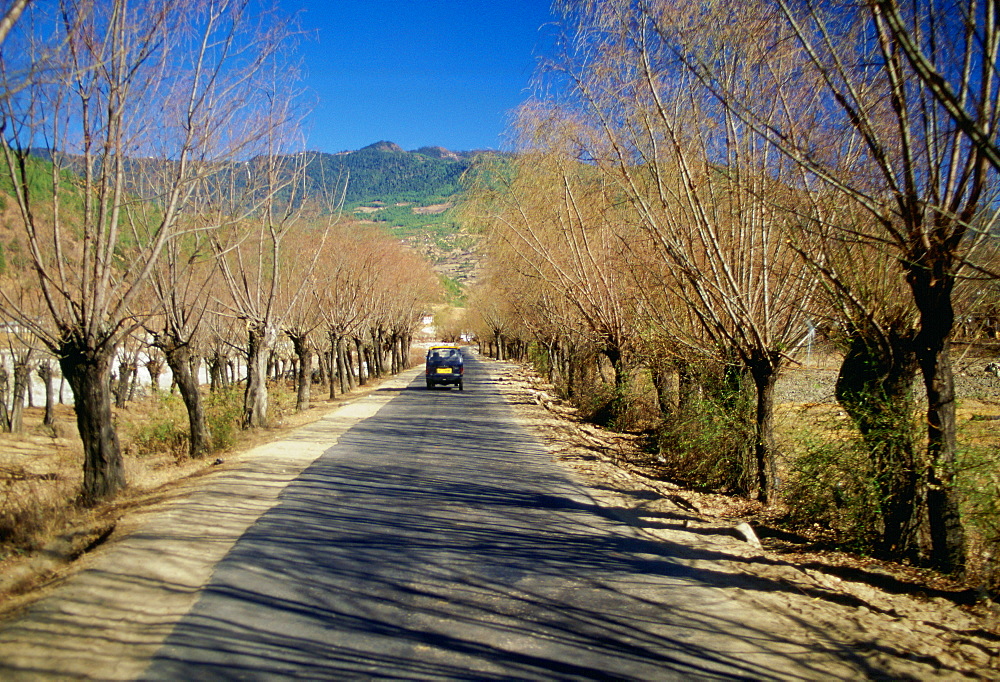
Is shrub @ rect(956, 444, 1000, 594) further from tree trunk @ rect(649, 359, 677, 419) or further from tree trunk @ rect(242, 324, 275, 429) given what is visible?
tree trunk @ rect(242, 324, 275, 429)


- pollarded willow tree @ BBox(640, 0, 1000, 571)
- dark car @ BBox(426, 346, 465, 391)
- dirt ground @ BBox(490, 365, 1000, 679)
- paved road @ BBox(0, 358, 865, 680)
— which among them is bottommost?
dirt ground @ BBox(490, 365, 1000, 679)

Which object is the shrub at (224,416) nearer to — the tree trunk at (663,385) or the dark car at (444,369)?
the tree trunk at (663,385)

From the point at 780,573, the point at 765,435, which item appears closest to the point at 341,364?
the point at 765,435

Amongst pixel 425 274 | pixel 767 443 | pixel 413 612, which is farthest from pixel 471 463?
pixel 425 274

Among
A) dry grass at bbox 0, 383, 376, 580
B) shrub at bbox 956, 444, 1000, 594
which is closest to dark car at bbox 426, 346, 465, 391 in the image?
dry grass at bbox 0, 383, 376, 580

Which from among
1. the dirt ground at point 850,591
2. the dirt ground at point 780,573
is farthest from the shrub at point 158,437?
the dirt ground at point 850,591

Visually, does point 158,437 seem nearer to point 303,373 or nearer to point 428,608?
point 303,373

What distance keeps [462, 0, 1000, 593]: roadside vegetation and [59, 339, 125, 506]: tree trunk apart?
8.28m

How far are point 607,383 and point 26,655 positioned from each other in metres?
18.7

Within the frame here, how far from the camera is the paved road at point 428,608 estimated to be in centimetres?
440

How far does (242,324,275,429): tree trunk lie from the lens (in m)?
20.5

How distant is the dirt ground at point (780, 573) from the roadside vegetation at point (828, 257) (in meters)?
0.41

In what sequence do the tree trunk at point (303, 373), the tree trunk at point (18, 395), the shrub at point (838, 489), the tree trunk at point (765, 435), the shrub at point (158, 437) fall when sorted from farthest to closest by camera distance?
Answer: the tree trunk at point (18, 395), the tree trunk at point (303, 373), the shrub at point (158, 437), the tree trunk at point (765, 435), the shrub at point (838, 489)

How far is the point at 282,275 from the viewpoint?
103ft
